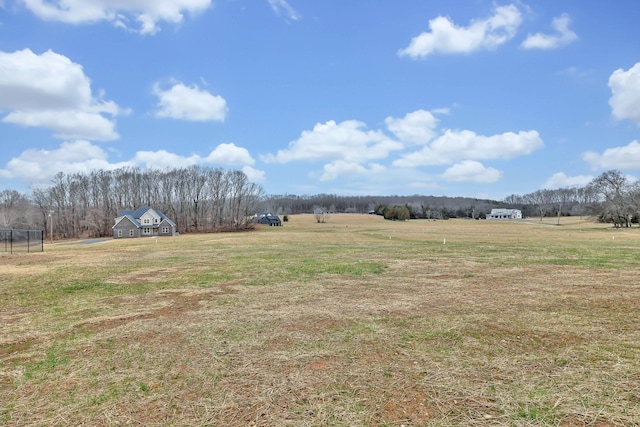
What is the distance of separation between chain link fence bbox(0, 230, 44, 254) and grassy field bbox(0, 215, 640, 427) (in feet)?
76.5

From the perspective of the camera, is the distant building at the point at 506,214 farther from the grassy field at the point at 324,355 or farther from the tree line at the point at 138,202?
the grassy field at the point at 324,355

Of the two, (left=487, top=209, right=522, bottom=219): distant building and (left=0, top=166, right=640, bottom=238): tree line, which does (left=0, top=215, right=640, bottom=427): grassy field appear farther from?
(left=487, top=209, right=522, bottom=219): distant building

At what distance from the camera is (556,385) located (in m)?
4.48

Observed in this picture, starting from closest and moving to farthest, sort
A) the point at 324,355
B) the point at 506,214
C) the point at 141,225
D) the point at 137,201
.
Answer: the point at 324,355
the point at 141,225
the point at 137,201
the point at 506,214

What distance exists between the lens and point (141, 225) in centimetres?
6391

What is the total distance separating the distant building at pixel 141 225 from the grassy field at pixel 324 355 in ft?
185

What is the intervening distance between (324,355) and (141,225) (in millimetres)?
66469

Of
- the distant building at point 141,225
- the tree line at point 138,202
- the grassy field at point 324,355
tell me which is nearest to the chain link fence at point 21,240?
the grassy field at point 324,355

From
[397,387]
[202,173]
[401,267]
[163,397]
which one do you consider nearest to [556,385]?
[397,387]

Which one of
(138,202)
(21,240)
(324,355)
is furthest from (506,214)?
(324,355)

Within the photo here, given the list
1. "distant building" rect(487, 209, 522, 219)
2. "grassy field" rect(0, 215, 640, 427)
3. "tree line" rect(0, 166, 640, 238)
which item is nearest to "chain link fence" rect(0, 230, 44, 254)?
"grassy field" rect(0, 215, 640, 427)

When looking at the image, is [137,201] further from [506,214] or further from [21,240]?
[506,214]

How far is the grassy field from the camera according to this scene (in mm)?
3982

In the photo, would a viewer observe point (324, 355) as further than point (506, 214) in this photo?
No
